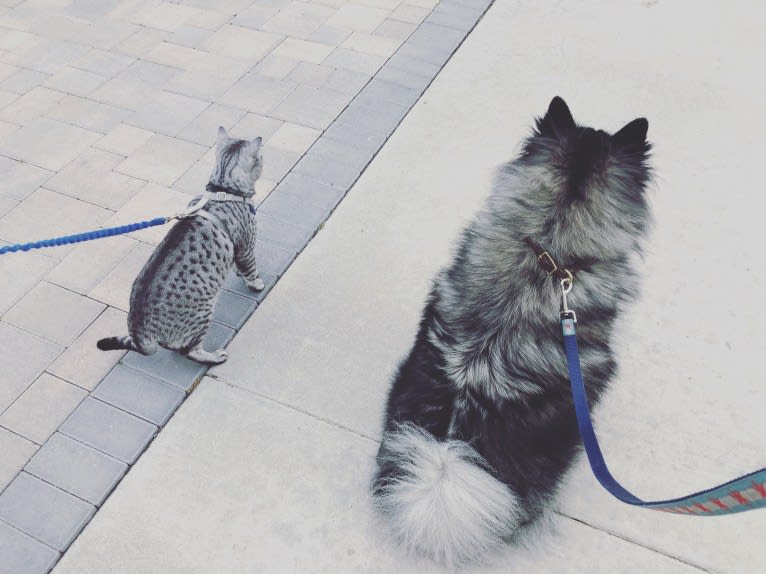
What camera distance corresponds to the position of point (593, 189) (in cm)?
202

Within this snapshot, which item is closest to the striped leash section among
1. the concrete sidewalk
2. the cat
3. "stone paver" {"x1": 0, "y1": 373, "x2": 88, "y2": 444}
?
the concrete sidewalk

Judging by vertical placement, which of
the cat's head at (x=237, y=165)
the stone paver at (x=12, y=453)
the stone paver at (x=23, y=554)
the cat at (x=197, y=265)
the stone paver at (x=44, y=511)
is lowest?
the stone paver at (x=23, y=554)

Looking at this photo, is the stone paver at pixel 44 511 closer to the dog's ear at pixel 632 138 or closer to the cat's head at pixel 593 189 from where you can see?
the cat's head at pixel 593 189

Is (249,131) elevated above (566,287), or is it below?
below

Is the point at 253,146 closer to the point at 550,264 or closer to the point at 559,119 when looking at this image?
the point at 559,119

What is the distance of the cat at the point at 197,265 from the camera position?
2.42m

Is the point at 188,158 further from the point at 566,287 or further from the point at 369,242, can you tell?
the point at 566,287

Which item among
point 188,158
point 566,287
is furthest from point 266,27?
point 566,287

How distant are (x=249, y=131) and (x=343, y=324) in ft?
6.05

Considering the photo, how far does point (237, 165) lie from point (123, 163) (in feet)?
5.39

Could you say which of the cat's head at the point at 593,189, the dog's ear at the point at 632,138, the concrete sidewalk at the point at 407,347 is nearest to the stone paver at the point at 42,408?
the concrete sidewalk at the point at 407,347

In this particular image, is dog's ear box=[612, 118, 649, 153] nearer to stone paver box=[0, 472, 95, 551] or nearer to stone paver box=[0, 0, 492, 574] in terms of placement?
stone paver box=[0, 0, 492, 574]

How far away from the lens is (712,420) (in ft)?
8.78

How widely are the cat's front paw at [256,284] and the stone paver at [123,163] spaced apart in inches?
2.3
